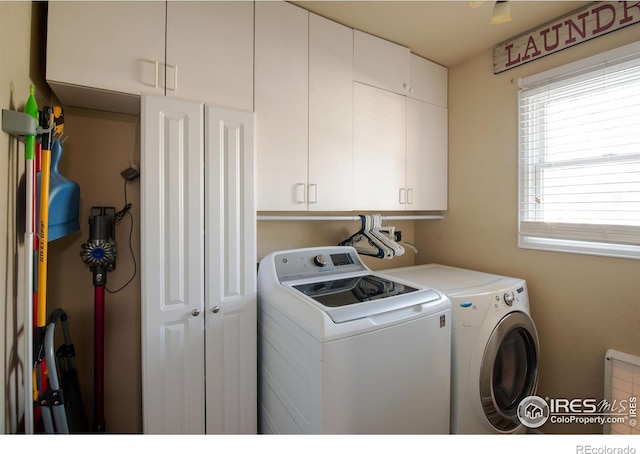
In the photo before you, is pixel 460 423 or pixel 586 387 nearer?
pixel 460 423

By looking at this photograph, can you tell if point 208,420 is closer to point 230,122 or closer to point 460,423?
point 460,423

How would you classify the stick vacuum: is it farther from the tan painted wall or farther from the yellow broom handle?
the tan painted wall

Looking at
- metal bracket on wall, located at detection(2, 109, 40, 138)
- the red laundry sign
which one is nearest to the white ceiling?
the red laundry sign

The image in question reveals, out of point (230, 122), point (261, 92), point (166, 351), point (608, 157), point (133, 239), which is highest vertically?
point (261, 92)

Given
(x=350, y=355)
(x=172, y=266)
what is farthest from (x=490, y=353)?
(x=172, y=266)

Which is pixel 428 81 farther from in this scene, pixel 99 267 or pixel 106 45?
pixel 99 267

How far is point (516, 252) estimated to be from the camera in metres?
1.86

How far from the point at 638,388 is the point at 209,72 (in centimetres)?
257

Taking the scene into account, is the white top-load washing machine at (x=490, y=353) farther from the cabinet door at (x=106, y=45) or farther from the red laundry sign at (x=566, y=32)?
the cabinet door at (x=106, y=45)

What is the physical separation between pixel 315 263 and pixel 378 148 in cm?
87

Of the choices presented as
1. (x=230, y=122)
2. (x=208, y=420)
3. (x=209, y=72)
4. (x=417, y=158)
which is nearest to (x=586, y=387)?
(x=417, y=158)

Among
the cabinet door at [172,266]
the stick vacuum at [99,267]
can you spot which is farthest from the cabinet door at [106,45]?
the stick vacuum at [99,267]

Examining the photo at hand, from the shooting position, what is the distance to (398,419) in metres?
Answer: 1.19

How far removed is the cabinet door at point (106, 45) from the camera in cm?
108
